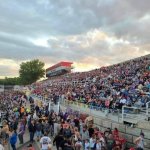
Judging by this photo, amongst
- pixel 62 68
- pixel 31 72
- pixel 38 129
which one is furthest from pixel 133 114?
pixel 31 72

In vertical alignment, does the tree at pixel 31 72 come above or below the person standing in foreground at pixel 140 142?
above

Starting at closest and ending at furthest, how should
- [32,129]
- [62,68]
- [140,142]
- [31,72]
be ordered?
[140,142], [32,129], [62,68], [31,72]

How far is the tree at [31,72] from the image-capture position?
460 ft

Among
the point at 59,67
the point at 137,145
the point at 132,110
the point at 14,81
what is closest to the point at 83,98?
the point at 132,110

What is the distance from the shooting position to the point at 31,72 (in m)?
140

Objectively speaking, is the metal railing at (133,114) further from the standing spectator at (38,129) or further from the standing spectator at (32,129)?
the standing spectator at (32,129)

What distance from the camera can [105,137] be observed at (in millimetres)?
17609

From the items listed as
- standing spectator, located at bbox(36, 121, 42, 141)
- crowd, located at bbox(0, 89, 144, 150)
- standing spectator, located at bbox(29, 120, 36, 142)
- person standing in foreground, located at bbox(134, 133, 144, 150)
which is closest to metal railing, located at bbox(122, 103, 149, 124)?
crowd, located at bbox(0, 89, 144, 150)

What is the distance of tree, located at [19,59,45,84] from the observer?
14012 centimetres

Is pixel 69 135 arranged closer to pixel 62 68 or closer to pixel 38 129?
pixel 38 129

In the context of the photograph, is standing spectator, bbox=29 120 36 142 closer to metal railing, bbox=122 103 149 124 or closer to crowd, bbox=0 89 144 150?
crowd, bbox=0 89 144 150

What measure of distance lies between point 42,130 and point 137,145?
24.2 ft

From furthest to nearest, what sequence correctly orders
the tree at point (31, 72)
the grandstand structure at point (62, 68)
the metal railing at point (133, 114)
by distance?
the tree at point (31, 72)
the grandstand structure at point (62, 68)
the metal railing at point (133, 114)

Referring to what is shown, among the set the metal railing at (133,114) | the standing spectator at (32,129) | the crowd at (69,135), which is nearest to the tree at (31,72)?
the crowd at (69,135)
